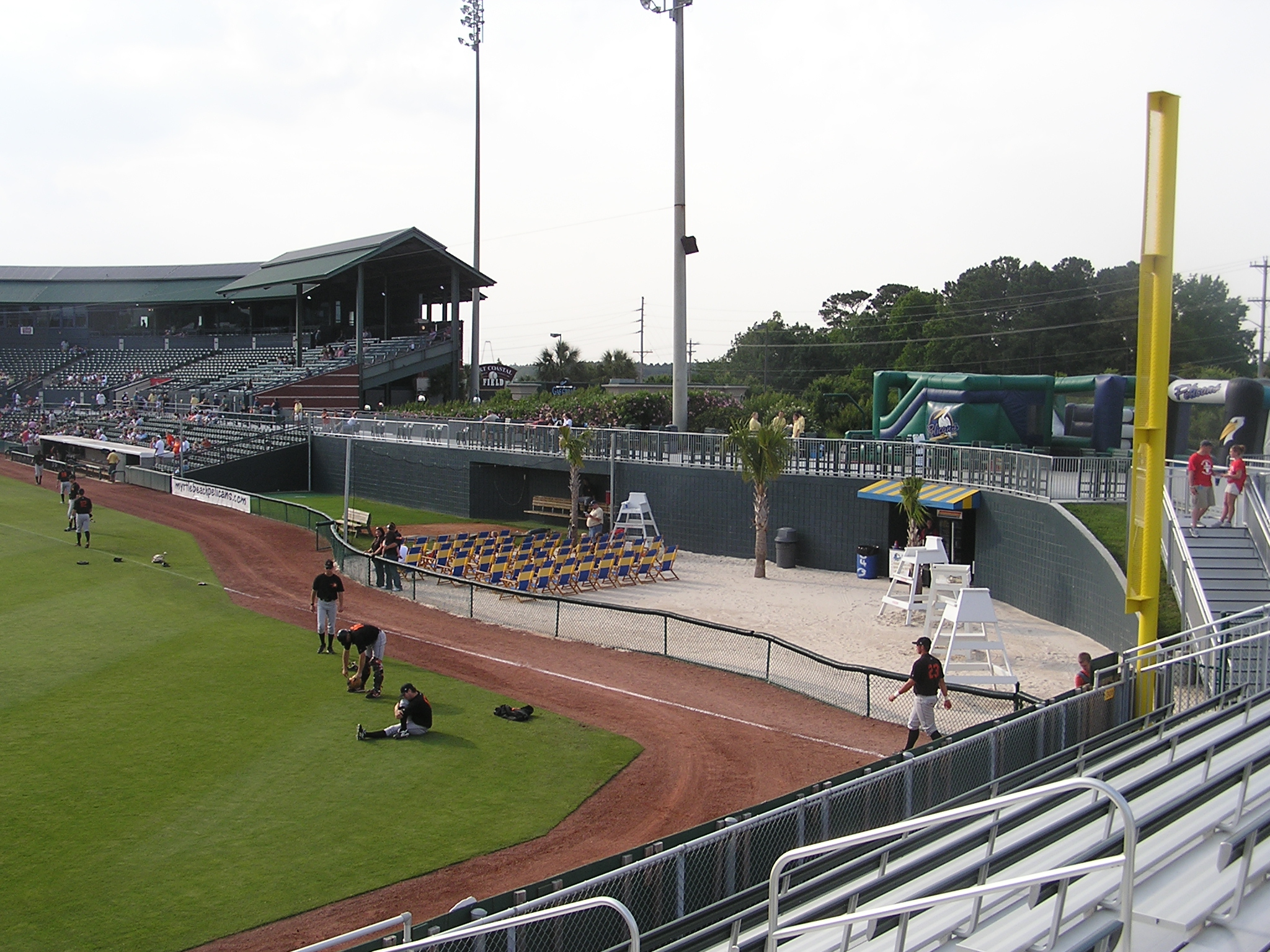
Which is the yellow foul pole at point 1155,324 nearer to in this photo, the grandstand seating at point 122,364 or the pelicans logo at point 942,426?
the pelicans logo at point 942,426

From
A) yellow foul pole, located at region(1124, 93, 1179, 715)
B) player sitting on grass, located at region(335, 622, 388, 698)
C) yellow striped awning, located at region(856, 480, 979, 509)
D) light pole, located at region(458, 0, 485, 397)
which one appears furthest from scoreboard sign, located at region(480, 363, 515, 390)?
yellow foul pole, located at region(1124, 93, 1179, 715)

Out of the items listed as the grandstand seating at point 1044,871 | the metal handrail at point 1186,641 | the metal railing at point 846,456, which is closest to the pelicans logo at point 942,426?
the metal railing at point 846,456

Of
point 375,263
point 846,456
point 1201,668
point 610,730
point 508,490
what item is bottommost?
point 610,730

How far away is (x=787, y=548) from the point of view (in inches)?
1138

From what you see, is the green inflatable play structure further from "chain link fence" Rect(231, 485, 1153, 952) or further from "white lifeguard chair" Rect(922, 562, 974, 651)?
"chain link fence" Rect(231, 485, 1153, 952)

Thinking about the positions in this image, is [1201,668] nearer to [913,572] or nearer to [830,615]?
[913,572]

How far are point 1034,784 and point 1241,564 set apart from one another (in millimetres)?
8668

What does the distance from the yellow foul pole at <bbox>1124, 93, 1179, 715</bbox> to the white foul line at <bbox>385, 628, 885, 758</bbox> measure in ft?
14.1

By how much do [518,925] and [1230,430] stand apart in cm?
1954

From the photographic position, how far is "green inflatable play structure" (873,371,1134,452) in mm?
30078

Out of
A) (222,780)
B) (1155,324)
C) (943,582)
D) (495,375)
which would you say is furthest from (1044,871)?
(495,375)

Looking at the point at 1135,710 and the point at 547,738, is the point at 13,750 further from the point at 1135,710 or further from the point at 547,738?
the point at 1135,710

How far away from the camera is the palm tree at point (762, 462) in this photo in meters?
27.0

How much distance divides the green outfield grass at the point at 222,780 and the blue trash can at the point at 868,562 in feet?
43.8
